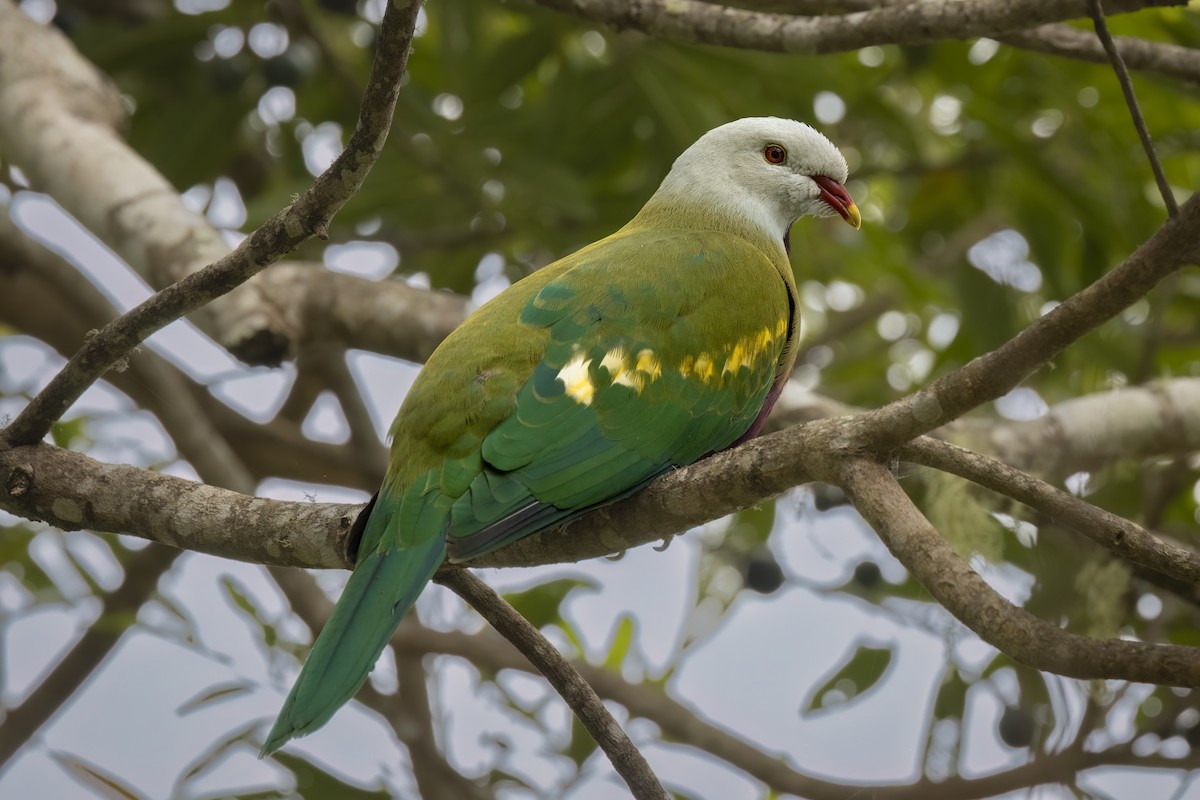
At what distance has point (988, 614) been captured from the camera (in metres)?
1.83

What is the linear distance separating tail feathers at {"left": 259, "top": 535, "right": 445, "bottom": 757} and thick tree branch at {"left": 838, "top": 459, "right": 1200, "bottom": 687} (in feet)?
2.62

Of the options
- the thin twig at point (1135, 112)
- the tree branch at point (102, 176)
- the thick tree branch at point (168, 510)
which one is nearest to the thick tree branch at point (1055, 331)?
the thin twig at point (1135, 112)

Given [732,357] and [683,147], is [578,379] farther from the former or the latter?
[683,147]

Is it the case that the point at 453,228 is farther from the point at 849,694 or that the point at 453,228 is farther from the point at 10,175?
the point at 849,694

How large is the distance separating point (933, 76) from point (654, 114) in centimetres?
118

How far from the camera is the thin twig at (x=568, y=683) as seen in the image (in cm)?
221

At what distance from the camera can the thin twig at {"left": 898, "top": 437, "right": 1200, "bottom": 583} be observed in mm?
1842

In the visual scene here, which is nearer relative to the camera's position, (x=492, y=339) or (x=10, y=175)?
(x=492, y=339)

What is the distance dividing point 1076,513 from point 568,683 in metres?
0.92

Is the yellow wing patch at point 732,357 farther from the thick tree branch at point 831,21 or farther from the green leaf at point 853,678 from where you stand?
the green leaf at point 853,678

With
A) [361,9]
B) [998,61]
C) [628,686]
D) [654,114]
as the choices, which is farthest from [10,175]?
[998,61]

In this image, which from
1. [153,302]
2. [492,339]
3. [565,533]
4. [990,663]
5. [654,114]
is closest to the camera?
[153,302]

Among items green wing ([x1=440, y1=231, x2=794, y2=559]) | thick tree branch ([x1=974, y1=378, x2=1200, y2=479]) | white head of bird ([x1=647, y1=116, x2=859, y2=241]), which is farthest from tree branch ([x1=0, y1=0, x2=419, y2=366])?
thick tree branch ([x1=974, y1=378, x2=1200, y2=479])

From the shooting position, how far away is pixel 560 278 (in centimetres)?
298
